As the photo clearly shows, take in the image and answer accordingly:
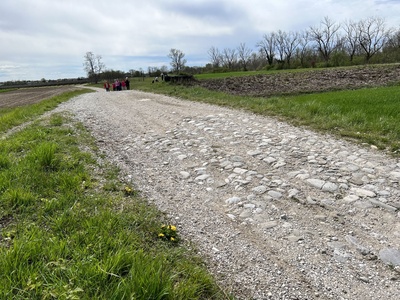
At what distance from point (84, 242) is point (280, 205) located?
8.34ft

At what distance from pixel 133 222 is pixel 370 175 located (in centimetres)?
378

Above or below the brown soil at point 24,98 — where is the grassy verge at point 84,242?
below

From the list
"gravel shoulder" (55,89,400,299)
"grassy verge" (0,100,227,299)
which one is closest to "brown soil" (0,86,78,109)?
"gravel shoulder" (55,89,400,299)

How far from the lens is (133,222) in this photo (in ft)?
10.8

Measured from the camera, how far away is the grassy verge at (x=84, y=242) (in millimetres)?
2087

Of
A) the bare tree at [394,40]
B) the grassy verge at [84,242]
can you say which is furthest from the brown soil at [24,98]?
the bare tree at [394,40]

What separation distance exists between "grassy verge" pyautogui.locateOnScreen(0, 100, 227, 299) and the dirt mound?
22.8 m

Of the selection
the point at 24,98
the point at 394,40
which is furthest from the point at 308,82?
the point at 394,40

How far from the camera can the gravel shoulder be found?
2.56 m

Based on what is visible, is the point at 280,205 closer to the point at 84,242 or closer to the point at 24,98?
the point at 84,242

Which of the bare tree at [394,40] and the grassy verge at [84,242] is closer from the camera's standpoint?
the grassy verge at [84,242]

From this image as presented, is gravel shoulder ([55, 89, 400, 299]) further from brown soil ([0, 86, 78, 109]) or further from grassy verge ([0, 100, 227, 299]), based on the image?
brown soil ([0, 86, 78, 109])

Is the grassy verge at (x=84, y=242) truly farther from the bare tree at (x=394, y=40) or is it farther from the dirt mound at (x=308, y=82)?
the bare tree at (x=394, y=40)

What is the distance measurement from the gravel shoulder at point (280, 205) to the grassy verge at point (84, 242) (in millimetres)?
339
